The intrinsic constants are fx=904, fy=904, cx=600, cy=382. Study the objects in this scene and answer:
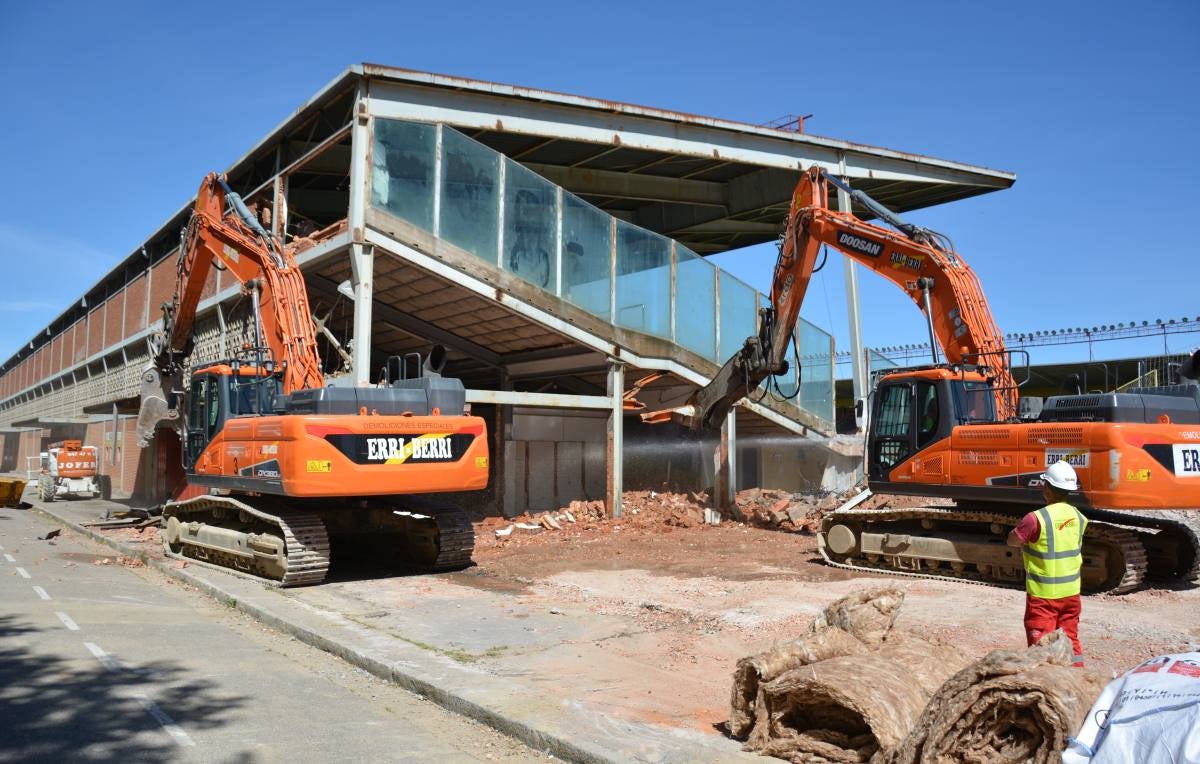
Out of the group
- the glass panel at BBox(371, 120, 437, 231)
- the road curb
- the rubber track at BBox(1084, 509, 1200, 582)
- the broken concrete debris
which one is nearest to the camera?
the road curb

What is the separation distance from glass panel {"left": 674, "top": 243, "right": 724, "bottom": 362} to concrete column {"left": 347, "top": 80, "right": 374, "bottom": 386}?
21.9ft

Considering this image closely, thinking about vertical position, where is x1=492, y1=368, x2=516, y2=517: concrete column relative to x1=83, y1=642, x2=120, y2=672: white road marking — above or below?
above

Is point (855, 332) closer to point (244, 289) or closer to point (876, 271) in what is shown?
point (876, 271)

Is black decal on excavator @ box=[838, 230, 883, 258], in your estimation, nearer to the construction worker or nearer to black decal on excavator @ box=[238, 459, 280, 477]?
the construction worker

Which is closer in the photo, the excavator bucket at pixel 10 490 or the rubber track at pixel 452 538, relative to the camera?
the rubber track at pixel 452 538

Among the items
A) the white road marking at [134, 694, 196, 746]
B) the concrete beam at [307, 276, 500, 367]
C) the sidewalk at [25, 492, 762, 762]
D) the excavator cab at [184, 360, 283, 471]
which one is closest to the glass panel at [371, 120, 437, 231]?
the concrete beam at [307, 276, 500, 367]

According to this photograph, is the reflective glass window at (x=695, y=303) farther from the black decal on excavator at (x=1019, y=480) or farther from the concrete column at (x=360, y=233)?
the black decal on excavator at (x=1019, y=480)

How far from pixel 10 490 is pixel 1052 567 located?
27.8 meters

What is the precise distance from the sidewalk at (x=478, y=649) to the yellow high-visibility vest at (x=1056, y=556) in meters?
2.23

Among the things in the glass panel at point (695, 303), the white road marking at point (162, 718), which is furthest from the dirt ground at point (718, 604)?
the glass panel at point (695, 303)

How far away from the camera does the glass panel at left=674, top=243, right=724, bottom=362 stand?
1891 cm

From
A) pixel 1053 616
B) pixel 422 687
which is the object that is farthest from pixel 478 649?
pixel 1053 616

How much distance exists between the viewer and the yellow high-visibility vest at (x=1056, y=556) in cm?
572

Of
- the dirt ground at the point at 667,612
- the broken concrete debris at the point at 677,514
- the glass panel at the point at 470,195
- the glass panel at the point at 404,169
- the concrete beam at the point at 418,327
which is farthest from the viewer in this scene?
the concrete beam at the point at 418,327
